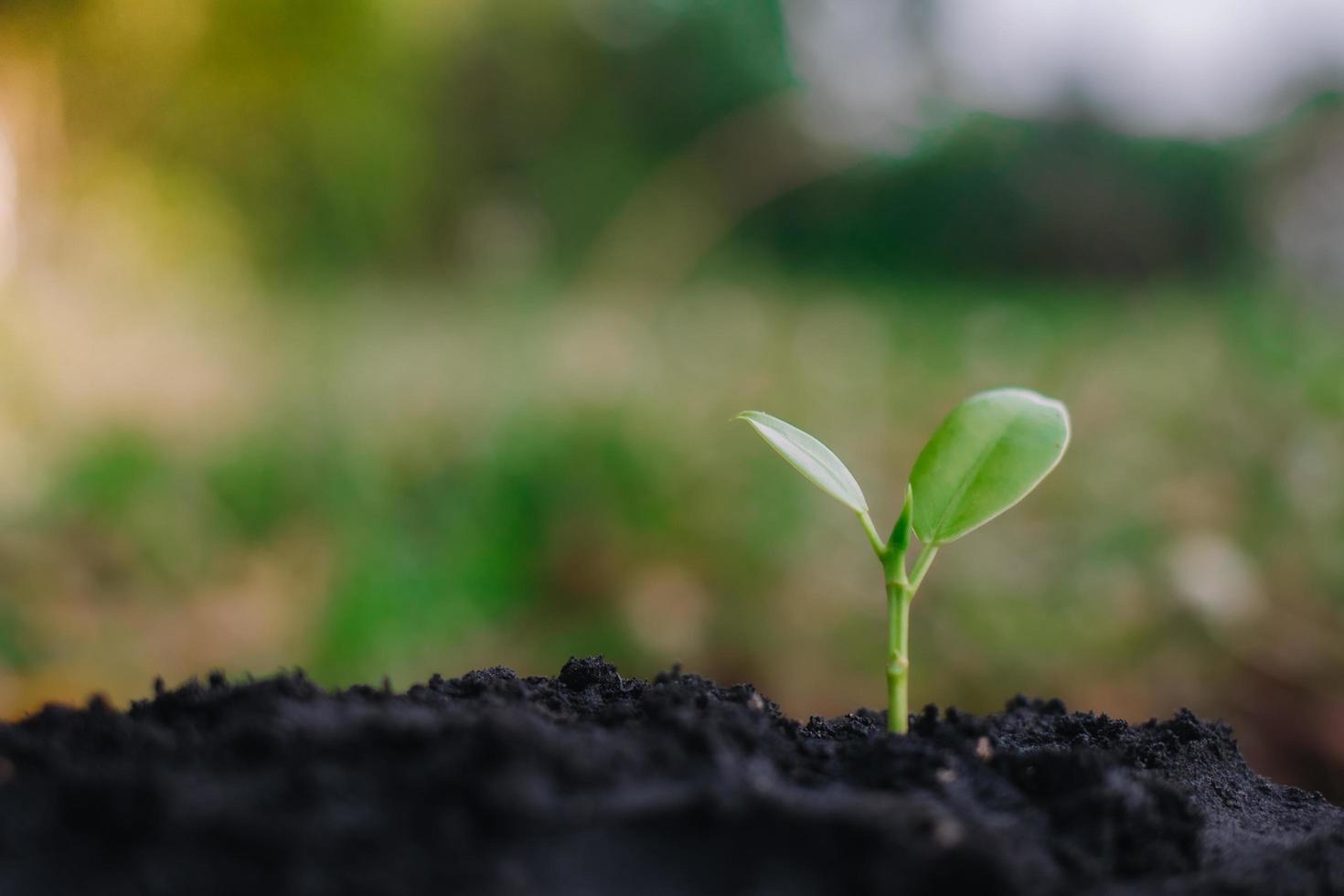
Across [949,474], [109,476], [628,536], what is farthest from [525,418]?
[949,474]

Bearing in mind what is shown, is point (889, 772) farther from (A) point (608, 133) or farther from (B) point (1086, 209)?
(B) point (1086, 209)

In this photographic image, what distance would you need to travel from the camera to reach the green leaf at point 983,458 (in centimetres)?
58

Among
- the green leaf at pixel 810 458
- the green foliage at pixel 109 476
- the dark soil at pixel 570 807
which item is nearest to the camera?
the dark soil at pixel 570 807

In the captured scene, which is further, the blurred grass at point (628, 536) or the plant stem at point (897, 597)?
the blurred grass at point (628, 536)

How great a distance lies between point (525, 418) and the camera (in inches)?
100

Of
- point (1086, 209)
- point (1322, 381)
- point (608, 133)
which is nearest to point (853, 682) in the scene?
point (1322, 381)

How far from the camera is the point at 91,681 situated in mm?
2008

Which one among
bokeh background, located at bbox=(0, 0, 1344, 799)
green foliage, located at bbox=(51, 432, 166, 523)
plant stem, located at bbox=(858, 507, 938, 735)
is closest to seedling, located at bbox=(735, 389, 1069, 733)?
plant stem, located at bbox=(858, 507, 938, 735)

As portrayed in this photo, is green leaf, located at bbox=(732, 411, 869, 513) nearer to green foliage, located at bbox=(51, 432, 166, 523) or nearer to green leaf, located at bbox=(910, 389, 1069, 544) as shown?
green leaf, located at bbox=(910, 389, 1069, 544)

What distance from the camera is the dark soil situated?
37 centimetres

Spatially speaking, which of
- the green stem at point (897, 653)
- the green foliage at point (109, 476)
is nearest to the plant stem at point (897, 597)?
the green stem at point (897, 653)

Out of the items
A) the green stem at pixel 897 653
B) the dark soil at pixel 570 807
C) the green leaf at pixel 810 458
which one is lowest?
the dark soil at pixel 570 807

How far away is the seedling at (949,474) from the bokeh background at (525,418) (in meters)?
1.43

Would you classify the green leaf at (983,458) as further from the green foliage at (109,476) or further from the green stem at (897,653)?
the green foliage at (109,476)
